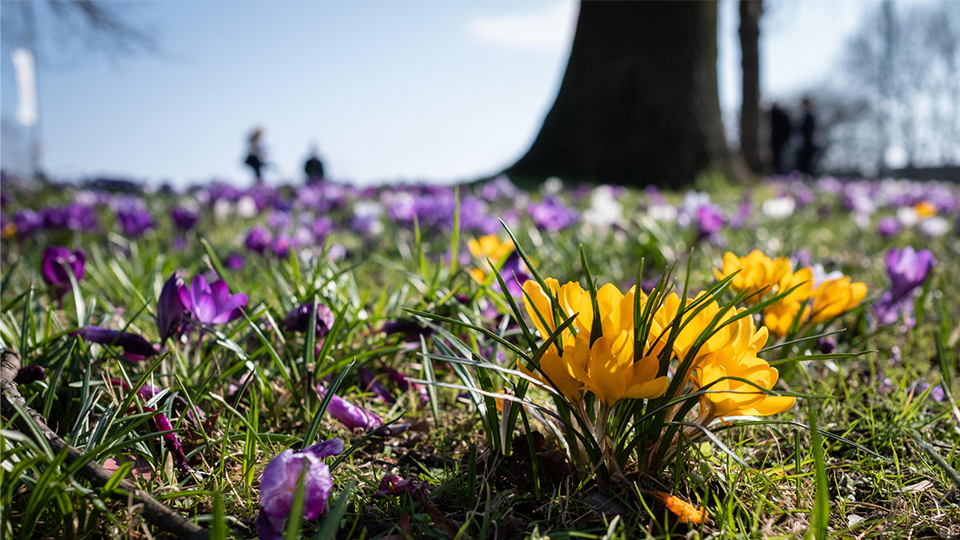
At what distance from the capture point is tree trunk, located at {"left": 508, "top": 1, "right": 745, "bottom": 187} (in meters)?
9.39

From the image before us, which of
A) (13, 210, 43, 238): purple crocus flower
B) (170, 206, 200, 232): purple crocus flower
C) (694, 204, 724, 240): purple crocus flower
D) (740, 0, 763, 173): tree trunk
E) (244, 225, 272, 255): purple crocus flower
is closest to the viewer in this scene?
(244, 225, 272, 255): purple crocus flower

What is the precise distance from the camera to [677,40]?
30.9ft

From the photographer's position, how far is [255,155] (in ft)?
34.3

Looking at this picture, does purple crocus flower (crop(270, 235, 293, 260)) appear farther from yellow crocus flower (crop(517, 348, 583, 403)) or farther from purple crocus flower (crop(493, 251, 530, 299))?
yellow crocus flower (crop(517, 348, 583, 403))

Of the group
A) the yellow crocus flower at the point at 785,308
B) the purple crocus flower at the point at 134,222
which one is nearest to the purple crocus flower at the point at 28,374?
the yellow crocus flower at the point at 785,308

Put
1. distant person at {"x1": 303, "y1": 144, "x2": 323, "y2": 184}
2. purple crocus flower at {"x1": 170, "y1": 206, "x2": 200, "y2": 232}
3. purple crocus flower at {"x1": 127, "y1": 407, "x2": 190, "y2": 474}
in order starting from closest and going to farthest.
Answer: purple crocus flower at {"x1": 127, "y1": 407, "x2": 190, "y2": 474}
purple crocus flower at {"x1": 170, "y1": 206, "x2": 200, "y2": 232}
distant person at {"x1": 303, "y1": 144, "x2": 323, "y2": 184}

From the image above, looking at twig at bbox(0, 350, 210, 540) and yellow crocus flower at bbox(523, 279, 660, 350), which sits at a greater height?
yellow crocus flower at bbox(523, 279, 660, 350)

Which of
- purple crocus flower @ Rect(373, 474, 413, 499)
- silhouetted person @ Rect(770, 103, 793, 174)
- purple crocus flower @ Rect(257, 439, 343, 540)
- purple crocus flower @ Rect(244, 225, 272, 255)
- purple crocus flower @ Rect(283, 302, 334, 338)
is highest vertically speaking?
silhouetted person @ Rect(770, 103, 793, 174)

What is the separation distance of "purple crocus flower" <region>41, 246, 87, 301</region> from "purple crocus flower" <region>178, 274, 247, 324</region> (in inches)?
24.0

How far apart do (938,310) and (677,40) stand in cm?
836

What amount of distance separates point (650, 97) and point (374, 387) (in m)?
9.11

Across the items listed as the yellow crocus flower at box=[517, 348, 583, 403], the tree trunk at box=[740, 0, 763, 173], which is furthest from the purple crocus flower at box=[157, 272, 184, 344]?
→ the tree trunk at box=[740, 0, 763, 173]

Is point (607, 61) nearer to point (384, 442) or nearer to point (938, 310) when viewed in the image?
point (938, 310)

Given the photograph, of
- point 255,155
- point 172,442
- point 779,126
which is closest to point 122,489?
point 172,442
